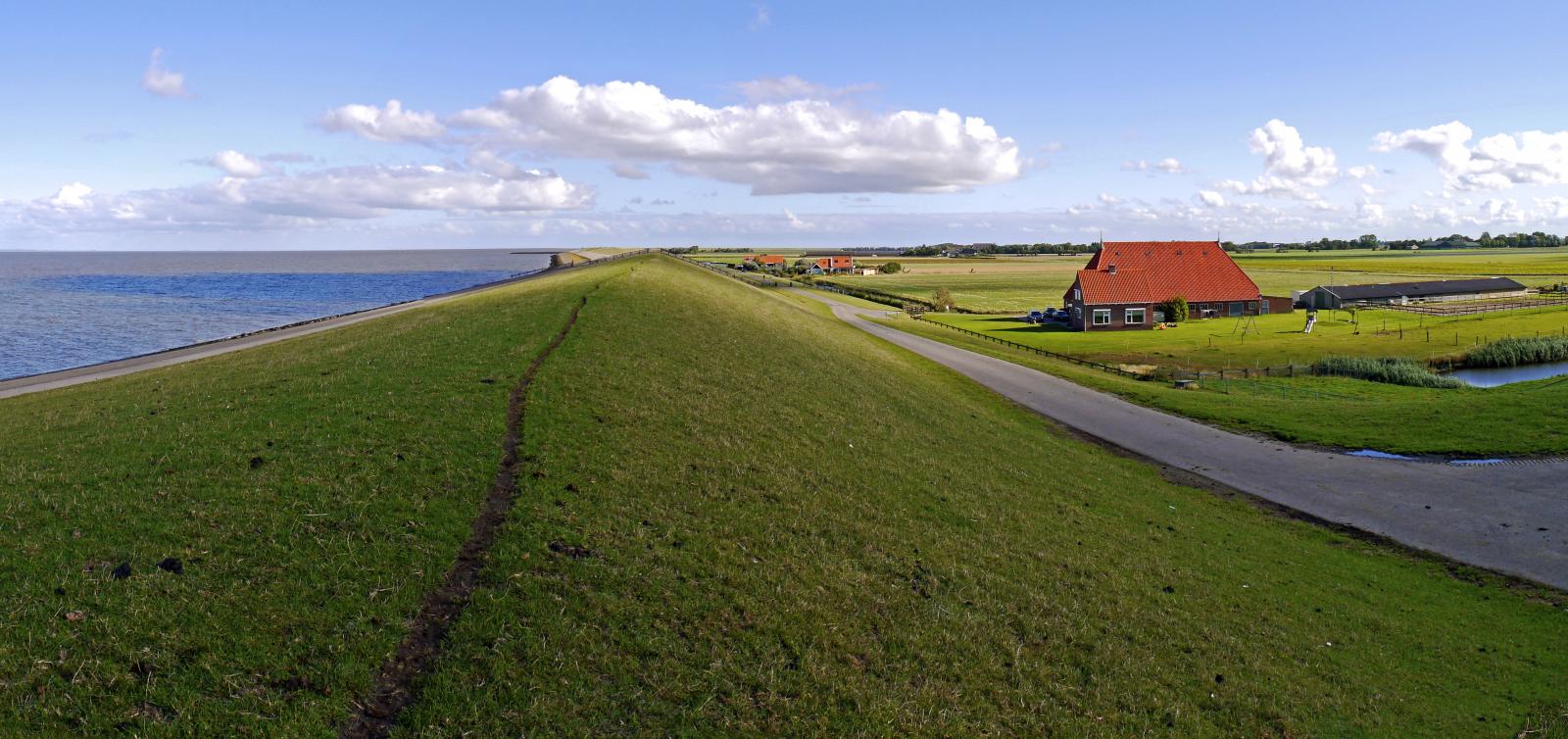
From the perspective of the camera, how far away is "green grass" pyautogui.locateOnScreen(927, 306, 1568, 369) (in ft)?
229

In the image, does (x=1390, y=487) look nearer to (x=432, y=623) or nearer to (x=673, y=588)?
(x=673, y=588)

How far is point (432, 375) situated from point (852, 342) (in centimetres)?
3462

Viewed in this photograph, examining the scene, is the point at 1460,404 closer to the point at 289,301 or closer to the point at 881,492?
the point at 881,492

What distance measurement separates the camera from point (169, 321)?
8831 centimetres

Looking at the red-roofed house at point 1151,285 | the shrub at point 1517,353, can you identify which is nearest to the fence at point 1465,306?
the red-roofed house at point 1151,285

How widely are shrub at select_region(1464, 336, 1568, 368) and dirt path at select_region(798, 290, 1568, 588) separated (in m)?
46.6

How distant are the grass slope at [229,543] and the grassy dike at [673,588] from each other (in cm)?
6

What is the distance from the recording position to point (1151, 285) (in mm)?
96312

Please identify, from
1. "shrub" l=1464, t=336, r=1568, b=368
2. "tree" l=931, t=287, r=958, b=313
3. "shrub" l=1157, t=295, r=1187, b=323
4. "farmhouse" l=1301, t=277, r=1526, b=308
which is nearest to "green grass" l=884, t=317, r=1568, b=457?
"shrub" l=1464, t=336, r=1568, b=368

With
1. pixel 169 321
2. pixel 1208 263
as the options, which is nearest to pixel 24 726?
pixel 169 321

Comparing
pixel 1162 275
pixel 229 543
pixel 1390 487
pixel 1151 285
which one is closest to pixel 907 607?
pixel 229 543

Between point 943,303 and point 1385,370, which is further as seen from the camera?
point 943,303

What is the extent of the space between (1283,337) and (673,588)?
279 ft

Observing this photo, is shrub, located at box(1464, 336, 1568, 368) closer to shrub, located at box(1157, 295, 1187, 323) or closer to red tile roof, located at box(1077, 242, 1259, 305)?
shrub, located at box(1157, 295, 1187, 323)
